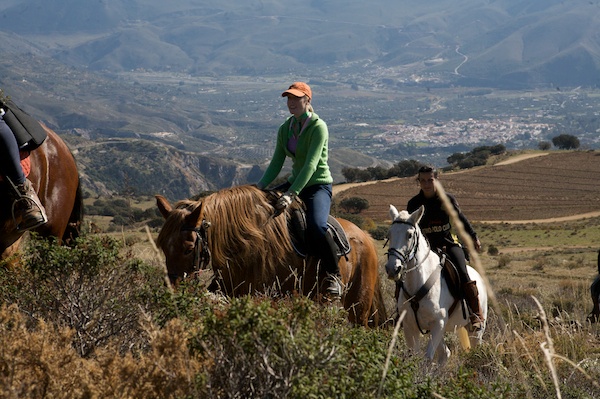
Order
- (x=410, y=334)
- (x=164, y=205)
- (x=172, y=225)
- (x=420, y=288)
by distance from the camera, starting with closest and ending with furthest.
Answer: (x=172, y=225) < (x=164, y=205) < (x=420, y=288) < (x=410, y=334)

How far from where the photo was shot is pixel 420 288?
7.47 m

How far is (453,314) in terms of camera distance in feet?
25.9

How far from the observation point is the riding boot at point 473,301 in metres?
7.79

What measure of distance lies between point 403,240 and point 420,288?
66 cm

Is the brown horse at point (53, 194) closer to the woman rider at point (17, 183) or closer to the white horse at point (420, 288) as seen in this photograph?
the woman rider at point (17, 183)

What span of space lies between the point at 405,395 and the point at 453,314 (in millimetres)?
4266

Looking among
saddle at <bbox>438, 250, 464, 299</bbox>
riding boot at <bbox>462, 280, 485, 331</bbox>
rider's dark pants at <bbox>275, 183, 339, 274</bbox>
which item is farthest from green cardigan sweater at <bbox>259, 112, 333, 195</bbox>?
riding boot at <bbox>462, 280, 485, 331</bbox>

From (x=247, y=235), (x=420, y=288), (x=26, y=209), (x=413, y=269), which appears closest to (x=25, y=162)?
(x=26, y=209)

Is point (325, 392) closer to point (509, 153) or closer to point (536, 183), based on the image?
point (536, 183)

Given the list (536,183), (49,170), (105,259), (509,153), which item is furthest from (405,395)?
(509,153)

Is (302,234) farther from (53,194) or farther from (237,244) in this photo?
(53,194)

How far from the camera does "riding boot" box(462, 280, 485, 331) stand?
7.79m

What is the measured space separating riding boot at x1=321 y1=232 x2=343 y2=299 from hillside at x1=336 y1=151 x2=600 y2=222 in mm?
46597

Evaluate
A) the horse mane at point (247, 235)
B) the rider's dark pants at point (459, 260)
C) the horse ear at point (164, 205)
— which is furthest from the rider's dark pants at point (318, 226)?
the rider's dark pants at point (459, 260)
